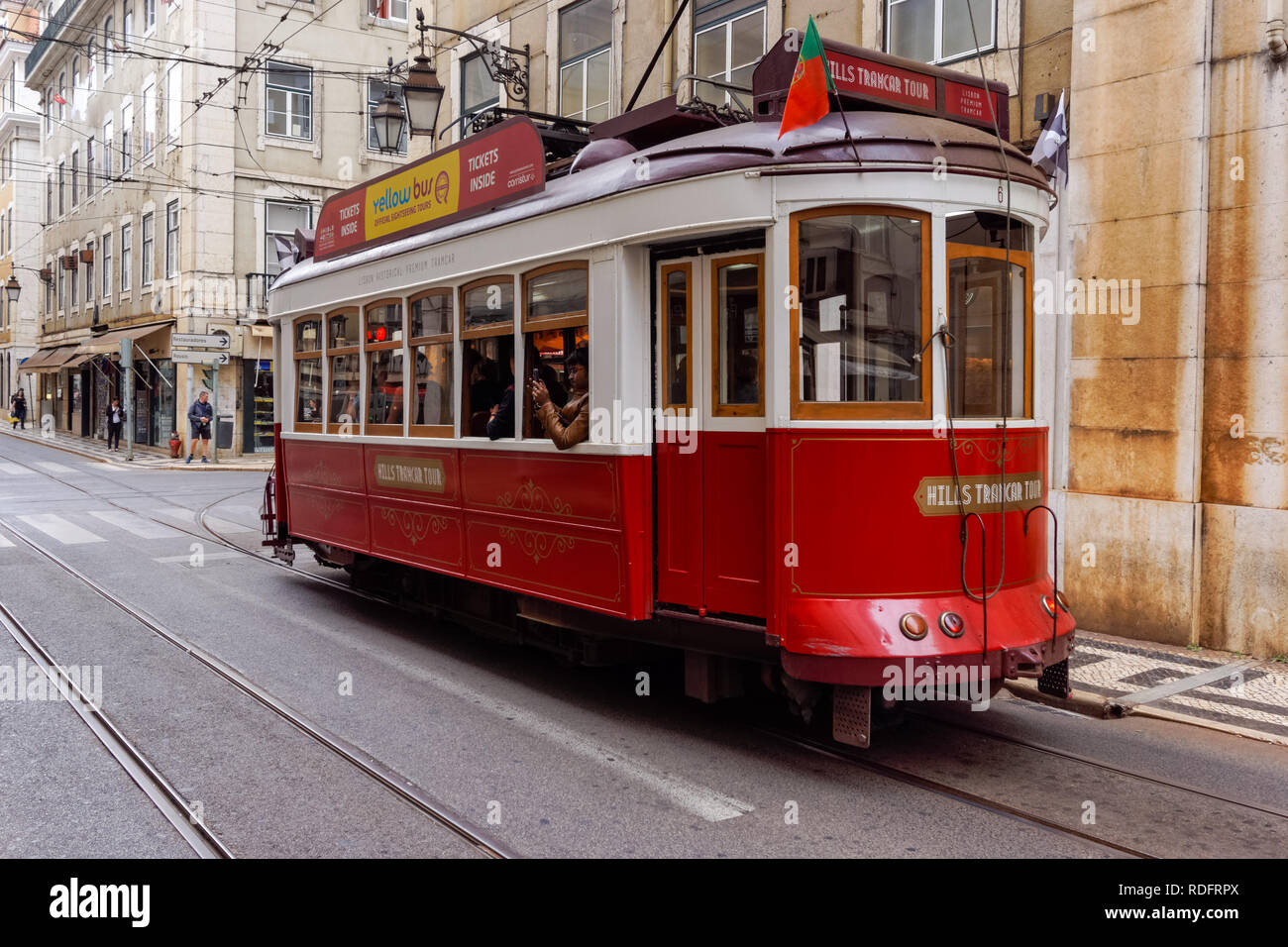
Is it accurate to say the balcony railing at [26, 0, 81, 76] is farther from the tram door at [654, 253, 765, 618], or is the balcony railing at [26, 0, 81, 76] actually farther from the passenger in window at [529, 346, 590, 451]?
the tram door at [654, 253, 765, 618]

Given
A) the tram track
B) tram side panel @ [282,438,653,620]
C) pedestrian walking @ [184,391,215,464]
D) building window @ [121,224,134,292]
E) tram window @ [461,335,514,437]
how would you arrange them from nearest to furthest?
the tram track, tram side panel @ [282,438,653,620], tram window @ [461,335,514,437], pedestrian walking @ [184,391,215,464], building window @ [121,224,134,292]

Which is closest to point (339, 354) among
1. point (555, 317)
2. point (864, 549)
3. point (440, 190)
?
point (440, 190)

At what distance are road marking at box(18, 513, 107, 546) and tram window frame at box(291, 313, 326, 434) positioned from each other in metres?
4.82

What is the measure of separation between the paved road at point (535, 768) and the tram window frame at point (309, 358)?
2077 mm

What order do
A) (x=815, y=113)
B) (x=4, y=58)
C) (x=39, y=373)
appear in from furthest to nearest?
(x=4, y=58), (x=39, y=373), (x=815, y=113)

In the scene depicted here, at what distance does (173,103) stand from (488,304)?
2763cm

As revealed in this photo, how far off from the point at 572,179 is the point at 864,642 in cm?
324

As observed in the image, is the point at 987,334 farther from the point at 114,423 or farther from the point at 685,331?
the point at 114,423

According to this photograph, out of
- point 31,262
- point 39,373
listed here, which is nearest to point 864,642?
point 39,373

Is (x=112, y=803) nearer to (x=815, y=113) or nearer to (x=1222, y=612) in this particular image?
(x=815, y=113)

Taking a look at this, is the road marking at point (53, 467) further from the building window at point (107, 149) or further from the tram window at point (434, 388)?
the tram window at point (434, 388)

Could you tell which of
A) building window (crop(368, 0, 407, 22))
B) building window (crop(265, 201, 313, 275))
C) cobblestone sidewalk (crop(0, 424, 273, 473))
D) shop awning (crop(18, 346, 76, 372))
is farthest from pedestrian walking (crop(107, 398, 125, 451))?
building window (crop(368, 0, 407, 22))

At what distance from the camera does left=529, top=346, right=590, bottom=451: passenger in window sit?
6.40 meters

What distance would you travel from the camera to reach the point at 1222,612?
8.45 metres
